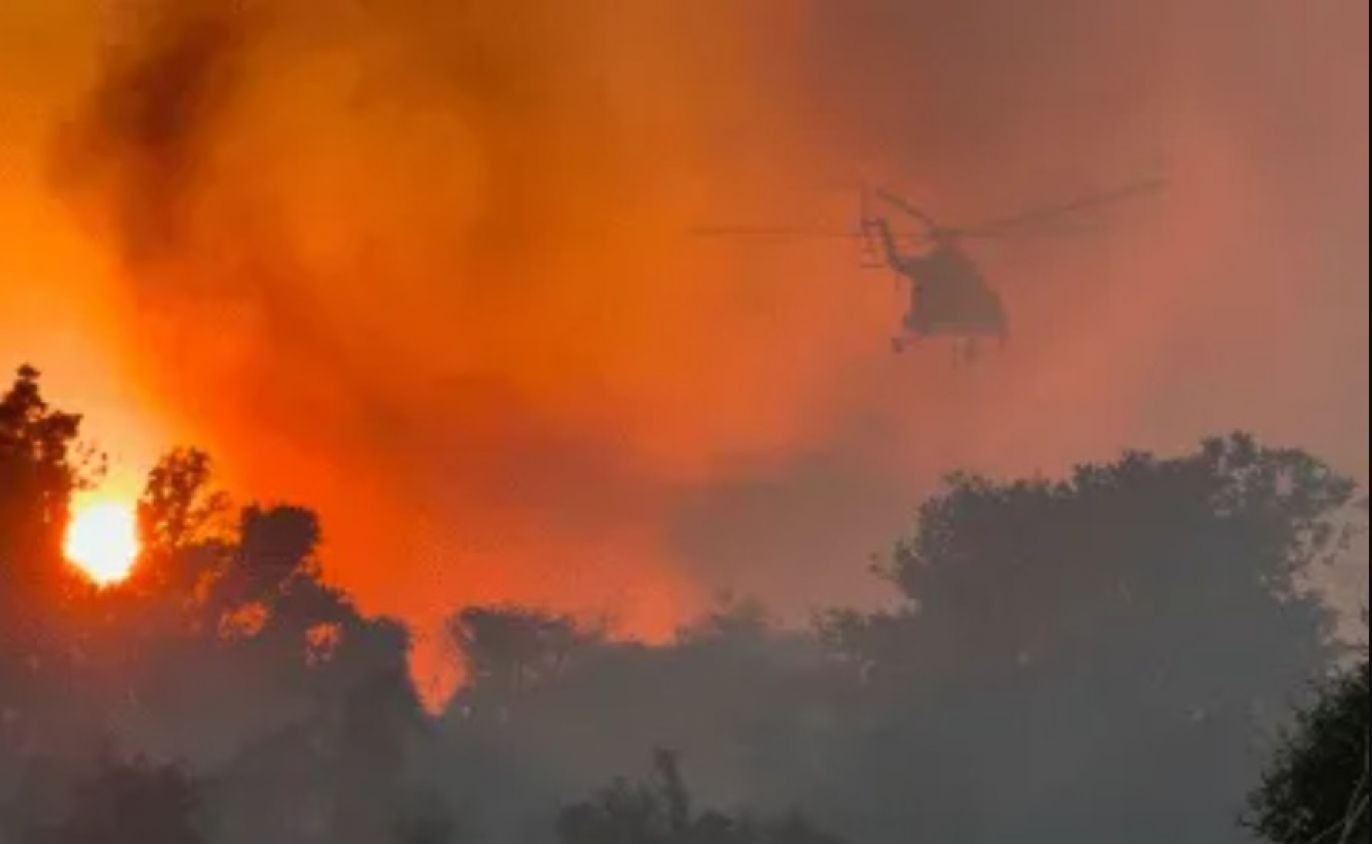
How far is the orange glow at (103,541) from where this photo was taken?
9456 cm

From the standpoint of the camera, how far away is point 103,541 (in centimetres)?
9875

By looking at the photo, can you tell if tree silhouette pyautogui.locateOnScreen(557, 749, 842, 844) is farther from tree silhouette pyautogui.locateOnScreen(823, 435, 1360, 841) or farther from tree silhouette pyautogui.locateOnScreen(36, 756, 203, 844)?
tree silhouette pyautogui.locateOnScreen(823, 435, 1360, 841)

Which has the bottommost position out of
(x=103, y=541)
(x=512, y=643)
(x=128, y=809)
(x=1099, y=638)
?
(x=128, y=809)

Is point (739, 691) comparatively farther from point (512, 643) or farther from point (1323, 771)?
point (1323, 771)

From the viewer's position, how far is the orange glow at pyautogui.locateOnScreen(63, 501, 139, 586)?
94.6m

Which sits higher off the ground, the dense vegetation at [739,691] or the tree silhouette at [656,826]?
the dense vegetation at [739,691]

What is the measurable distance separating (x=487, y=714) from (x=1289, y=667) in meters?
74.8

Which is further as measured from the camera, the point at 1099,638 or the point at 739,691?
the point at 1099,638

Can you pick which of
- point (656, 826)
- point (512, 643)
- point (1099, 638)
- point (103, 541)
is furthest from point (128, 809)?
point (1099, 638)

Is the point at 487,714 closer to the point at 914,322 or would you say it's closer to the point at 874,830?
the point at 874,830

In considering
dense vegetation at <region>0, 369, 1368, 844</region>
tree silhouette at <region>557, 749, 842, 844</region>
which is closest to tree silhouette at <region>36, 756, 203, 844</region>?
dense vegetation at <region>0, 369, 1368, 844</region>

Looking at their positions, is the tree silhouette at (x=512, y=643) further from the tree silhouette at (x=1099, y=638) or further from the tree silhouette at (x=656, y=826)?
the tree silhouette at (x=656, y=826)

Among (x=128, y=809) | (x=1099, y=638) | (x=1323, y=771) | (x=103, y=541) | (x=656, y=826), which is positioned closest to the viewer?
(x=1323, y=771)

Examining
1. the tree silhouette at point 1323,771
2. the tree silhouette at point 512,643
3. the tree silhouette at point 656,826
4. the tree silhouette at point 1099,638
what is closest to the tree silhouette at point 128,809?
the tree silhouette at point 656,826
